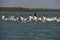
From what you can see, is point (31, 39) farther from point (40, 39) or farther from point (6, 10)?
point (6, 10)

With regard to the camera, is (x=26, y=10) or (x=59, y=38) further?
(x=26, y=10)

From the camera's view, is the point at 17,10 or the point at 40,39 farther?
the point at 17,10

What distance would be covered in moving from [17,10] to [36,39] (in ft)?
89.7

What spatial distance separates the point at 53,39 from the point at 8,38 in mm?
2047

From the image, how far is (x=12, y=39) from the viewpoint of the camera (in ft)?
36.6

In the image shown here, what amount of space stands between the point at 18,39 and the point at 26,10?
26272 mm

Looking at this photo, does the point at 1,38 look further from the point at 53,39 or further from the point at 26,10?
the point at 26,10

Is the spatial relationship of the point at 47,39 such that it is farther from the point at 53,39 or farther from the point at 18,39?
the point at 18,39

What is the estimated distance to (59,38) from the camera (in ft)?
37.9

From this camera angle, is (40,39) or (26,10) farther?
(26,10)

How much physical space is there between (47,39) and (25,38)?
1.04 meters

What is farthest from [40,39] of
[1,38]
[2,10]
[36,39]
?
[2,10]

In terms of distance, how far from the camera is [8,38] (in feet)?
37.6

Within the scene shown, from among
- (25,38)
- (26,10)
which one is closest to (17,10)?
(26,10)
